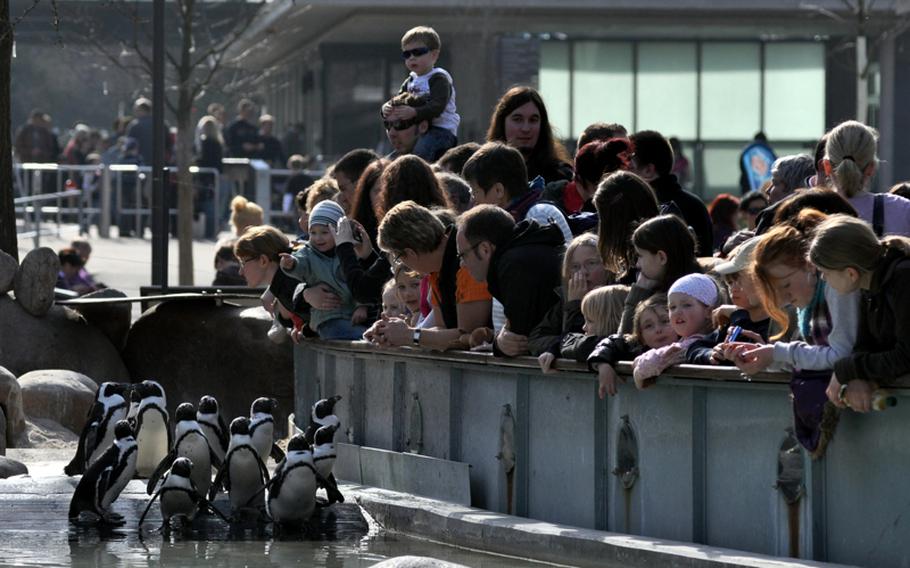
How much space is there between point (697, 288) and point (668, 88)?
3228cm

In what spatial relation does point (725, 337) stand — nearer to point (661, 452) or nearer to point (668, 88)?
point (661, 452)

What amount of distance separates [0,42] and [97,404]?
6.64m

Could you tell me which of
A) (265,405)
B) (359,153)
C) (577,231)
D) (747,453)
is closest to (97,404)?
(265,405)

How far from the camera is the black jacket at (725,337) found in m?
8.27

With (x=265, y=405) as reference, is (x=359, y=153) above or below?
above

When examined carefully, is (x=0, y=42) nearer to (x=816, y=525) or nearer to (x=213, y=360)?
(x=213, y=360)

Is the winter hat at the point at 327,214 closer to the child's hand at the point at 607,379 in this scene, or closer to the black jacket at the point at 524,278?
the black jacket at the point at 524,278

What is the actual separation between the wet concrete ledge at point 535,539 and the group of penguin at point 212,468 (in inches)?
14.3

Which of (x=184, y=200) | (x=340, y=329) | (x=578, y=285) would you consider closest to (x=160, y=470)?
(x=340, y=329)

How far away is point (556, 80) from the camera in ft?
131

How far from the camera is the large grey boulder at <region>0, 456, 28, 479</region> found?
11562mm

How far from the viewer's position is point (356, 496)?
417 inches

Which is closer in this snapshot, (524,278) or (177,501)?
(524,278)

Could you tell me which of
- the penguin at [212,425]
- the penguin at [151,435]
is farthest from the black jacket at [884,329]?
the penguin at [151,435]
